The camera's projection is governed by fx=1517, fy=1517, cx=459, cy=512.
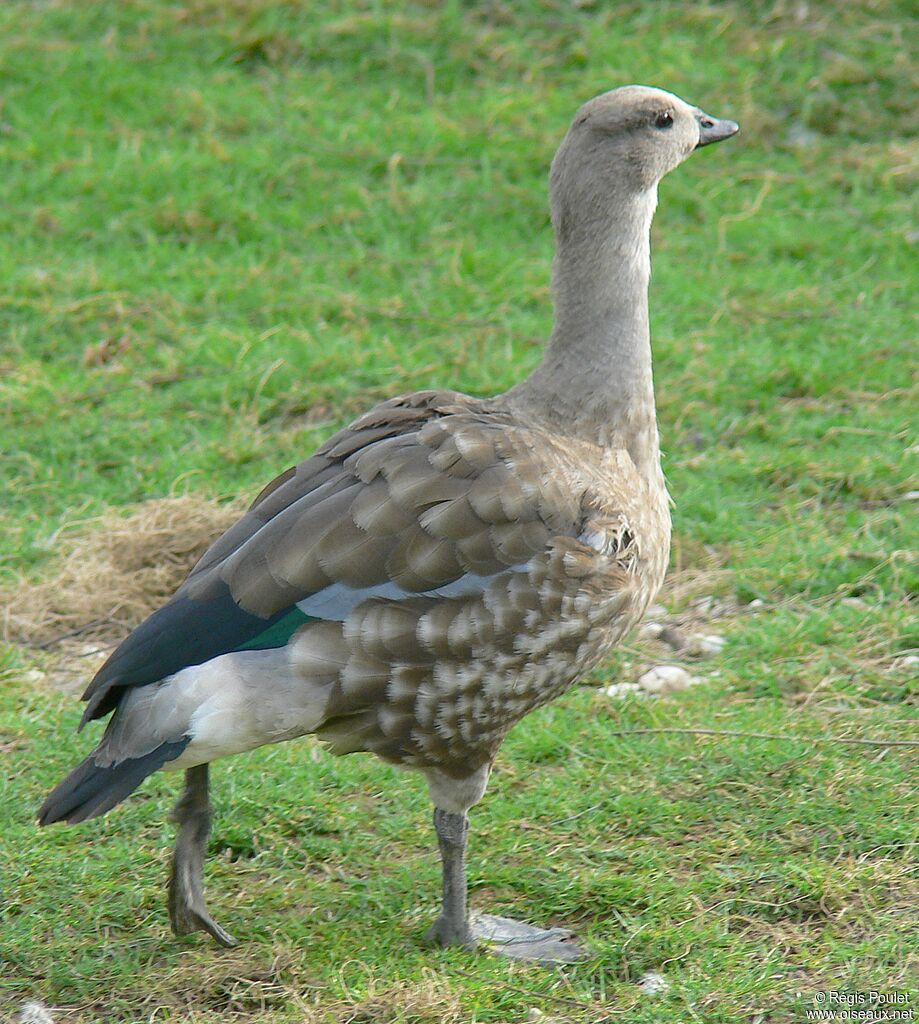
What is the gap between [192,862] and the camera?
358cm

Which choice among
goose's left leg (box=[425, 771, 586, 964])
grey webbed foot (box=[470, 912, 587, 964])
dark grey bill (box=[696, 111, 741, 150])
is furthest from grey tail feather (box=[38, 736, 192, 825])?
dark grey bill (box=[696, 111, 741, 150])

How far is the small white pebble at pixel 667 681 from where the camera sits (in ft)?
15.4

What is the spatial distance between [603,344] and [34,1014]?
2.12m

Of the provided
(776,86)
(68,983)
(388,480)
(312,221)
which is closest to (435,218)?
(312,221)

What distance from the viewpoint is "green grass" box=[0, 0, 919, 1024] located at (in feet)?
11.8

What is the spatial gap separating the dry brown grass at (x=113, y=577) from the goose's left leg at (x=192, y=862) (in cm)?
152

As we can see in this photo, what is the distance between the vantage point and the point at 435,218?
24.8 feet

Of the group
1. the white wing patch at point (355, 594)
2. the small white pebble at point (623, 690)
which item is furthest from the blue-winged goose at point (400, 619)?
the small white pebble at point (623, 690)

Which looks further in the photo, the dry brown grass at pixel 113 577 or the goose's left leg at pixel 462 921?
the dry brown grass at pixel 113 577

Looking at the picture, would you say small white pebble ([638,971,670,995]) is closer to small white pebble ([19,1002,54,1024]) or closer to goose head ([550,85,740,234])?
small white pebble ([19,1002,54,1024])

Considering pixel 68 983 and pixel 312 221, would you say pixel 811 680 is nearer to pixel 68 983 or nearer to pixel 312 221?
pixel 68 983

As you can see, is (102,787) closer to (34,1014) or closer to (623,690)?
(34,1014)

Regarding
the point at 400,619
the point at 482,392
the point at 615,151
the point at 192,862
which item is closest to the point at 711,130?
the point at 615,151

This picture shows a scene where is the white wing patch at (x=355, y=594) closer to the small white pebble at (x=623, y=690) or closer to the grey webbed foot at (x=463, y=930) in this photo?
the grey webbed foot at (x=463, y=930)
